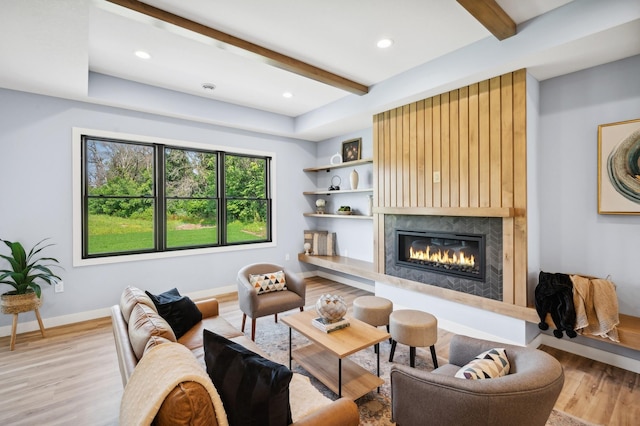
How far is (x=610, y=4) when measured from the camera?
217 cm

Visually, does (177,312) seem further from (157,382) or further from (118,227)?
(118,227)

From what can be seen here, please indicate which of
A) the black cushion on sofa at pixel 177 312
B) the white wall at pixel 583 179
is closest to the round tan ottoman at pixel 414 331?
the white wall at pixel 583 179

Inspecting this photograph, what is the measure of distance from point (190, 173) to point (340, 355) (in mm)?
3748

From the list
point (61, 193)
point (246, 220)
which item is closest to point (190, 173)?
point (246, 220)

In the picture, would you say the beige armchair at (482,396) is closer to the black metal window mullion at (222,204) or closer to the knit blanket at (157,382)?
the knit blanket at (157,382)

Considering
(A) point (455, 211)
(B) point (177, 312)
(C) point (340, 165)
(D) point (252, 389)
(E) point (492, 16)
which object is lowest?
(B) point (177, 312)

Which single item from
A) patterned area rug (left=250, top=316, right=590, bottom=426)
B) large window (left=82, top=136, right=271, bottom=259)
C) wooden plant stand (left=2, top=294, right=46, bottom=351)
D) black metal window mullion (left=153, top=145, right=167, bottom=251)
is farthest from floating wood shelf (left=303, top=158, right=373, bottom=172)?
wooden plant stand (left=2, top=294, right=46, bottom=351)

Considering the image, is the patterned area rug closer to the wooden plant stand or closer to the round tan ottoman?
the round tan ottoman

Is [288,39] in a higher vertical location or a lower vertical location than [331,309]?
higher

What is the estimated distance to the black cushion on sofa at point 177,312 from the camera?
2.38 meters

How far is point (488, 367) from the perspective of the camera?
1.55 meters

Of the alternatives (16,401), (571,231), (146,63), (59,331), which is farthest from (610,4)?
(59,331)

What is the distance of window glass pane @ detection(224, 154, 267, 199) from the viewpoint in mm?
5027

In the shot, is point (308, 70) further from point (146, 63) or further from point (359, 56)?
point (146, 63)
